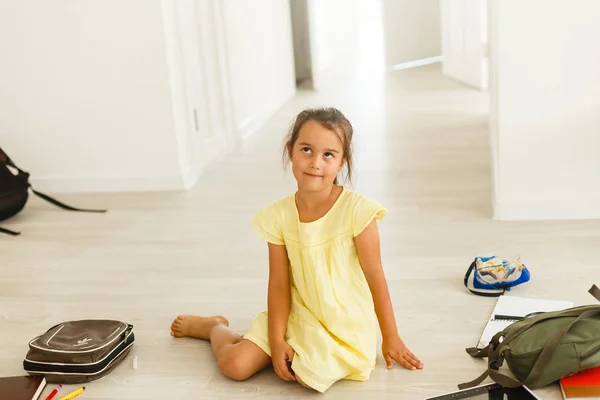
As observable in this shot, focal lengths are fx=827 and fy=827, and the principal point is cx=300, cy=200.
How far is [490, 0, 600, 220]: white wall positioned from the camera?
2865mm

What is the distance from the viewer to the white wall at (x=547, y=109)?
2.87 m

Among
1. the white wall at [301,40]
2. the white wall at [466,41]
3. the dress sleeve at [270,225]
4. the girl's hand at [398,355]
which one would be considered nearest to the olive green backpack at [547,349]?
the girl's hand at [398,355]

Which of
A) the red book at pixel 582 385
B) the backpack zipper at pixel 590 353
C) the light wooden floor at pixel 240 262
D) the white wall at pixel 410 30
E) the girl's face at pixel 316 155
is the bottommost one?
the light wooden floor at pixel 240 262

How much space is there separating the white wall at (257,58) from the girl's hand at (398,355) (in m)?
2.87

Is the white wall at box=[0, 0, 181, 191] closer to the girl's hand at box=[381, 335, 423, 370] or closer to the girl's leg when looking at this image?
the girl's leg

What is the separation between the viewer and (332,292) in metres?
2.00

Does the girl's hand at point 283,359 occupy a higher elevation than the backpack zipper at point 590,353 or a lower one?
lower

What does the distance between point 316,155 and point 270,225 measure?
24cm

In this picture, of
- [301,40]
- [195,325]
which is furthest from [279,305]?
[301,40]

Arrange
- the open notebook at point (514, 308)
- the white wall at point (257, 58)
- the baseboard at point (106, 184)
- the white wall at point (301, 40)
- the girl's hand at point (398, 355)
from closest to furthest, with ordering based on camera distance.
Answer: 1. the girl's hand at point (398, 355)
2. the open notebook at point (514, 308)
3. the baseboard at point (106, 184)
4. the white wall at point (257, 58)
5. the white wall at point (301, 40)

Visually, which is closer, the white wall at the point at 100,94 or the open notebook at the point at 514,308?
the open notebook at the point at 514,308

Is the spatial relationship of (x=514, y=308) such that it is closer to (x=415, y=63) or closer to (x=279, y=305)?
(x=279, y=305)

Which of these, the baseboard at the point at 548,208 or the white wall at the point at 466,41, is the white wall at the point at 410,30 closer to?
the white wall at the point at 466,41

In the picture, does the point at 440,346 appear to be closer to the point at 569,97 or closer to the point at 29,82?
the point at 569,97
